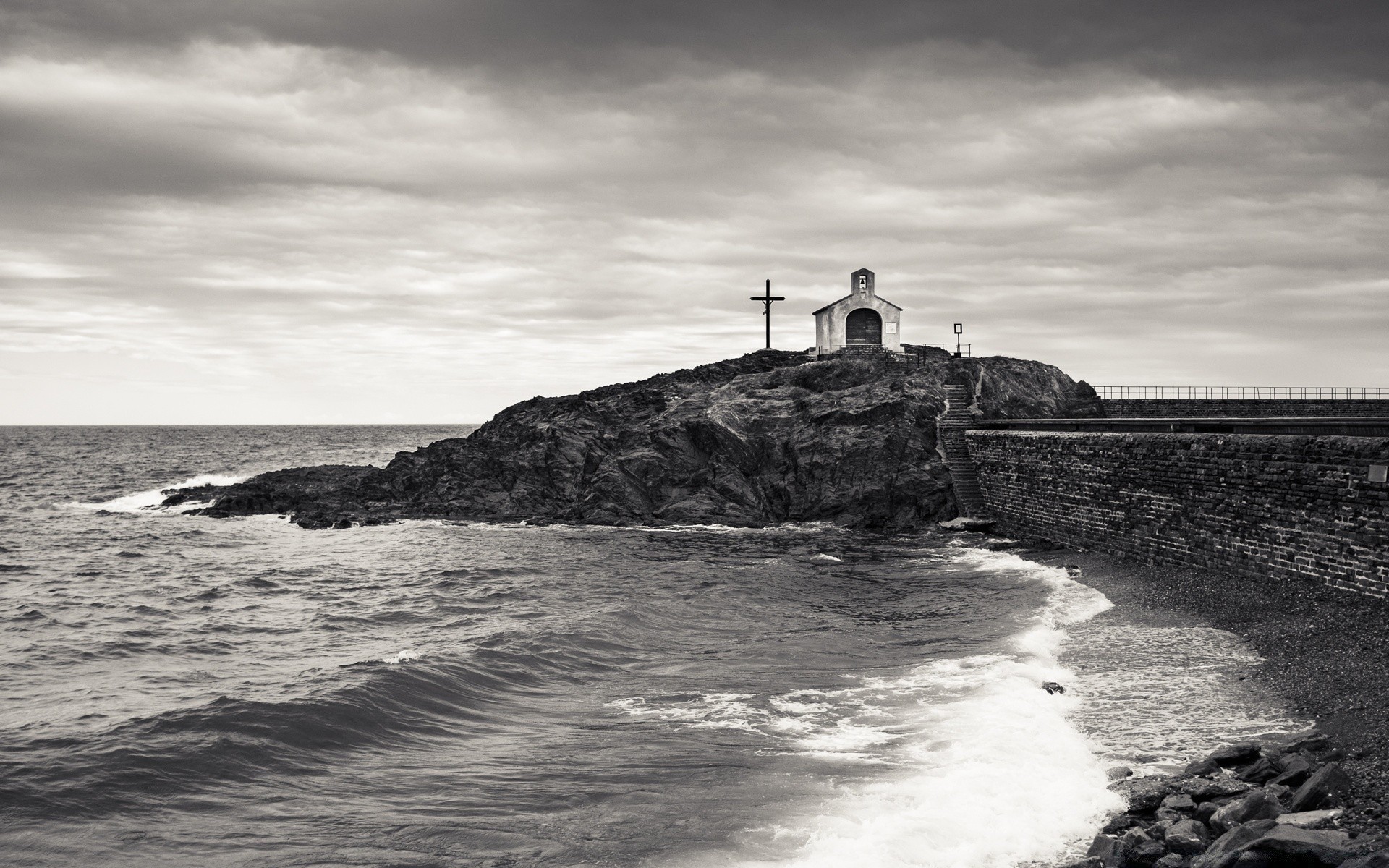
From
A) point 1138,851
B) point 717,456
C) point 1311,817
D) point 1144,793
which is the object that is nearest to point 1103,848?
point 1138,851

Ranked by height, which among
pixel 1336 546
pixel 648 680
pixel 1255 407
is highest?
pixel 1255 407

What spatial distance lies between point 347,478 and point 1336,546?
47284mm

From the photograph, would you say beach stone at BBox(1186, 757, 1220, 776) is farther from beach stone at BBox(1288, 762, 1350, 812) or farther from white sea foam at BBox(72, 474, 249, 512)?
white sea foam at BBox(72, 474, 249, 512)

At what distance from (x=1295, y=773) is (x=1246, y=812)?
1.33 metres

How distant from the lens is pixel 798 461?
136 ft

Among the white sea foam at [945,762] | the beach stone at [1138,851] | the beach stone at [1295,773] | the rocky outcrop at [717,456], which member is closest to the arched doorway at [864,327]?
the rocky outcrop at [717,456]

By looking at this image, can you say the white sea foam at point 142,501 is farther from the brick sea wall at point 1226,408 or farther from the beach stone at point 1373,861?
the beach stone at point 1373,861

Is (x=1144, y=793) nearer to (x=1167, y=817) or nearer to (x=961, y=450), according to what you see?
(x=1167, y=817)

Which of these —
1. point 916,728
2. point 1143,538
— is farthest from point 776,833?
point 1143,538

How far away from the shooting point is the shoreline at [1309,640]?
33.8ft

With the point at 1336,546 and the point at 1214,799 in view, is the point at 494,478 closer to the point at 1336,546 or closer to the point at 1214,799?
the point at 1336,546

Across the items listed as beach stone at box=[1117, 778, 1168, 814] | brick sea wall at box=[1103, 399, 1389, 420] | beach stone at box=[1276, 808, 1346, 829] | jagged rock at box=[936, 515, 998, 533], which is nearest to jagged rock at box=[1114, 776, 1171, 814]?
beach stone at box=[1117, 778, 1168, 814]

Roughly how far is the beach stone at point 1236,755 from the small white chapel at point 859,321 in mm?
41959

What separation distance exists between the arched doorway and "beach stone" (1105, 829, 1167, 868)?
149 ft
